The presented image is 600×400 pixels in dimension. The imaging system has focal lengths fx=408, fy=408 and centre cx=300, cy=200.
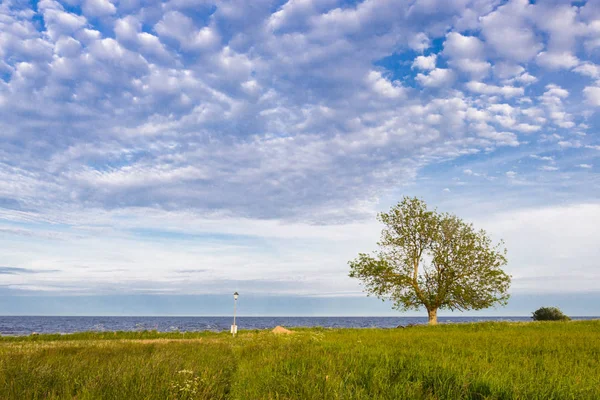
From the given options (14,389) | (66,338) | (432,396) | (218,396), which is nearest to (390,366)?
(432,396)

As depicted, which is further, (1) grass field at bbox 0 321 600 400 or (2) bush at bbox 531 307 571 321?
(2) bush at bbox 531 307 571 321

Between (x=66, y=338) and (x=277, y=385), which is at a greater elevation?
(x=277, y=385)

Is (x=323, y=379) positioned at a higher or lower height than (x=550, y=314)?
A: higher

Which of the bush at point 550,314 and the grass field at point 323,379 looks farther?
the bush at point 550,314

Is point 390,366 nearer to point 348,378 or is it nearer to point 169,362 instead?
point 348,378

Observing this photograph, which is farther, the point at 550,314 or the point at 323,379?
the point at 550,314

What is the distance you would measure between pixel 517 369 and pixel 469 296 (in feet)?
101

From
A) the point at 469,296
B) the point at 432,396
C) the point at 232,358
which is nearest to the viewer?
the point at 432,396

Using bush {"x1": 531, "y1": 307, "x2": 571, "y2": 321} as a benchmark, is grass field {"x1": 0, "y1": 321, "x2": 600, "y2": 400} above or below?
above

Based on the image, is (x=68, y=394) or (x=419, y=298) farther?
(x=419, y=298)

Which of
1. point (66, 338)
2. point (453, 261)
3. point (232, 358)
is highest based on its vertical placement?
point (453, 261)

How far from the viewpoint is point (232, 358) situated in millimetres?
11281

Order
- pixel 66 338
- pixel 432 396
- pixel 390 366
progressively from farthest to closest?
pixel 66 338, pixel 390 366, pixel 432 396

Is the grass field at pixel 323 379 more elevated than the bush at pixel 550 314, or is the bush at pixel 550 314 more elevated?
the grass field at pixel 323 379
